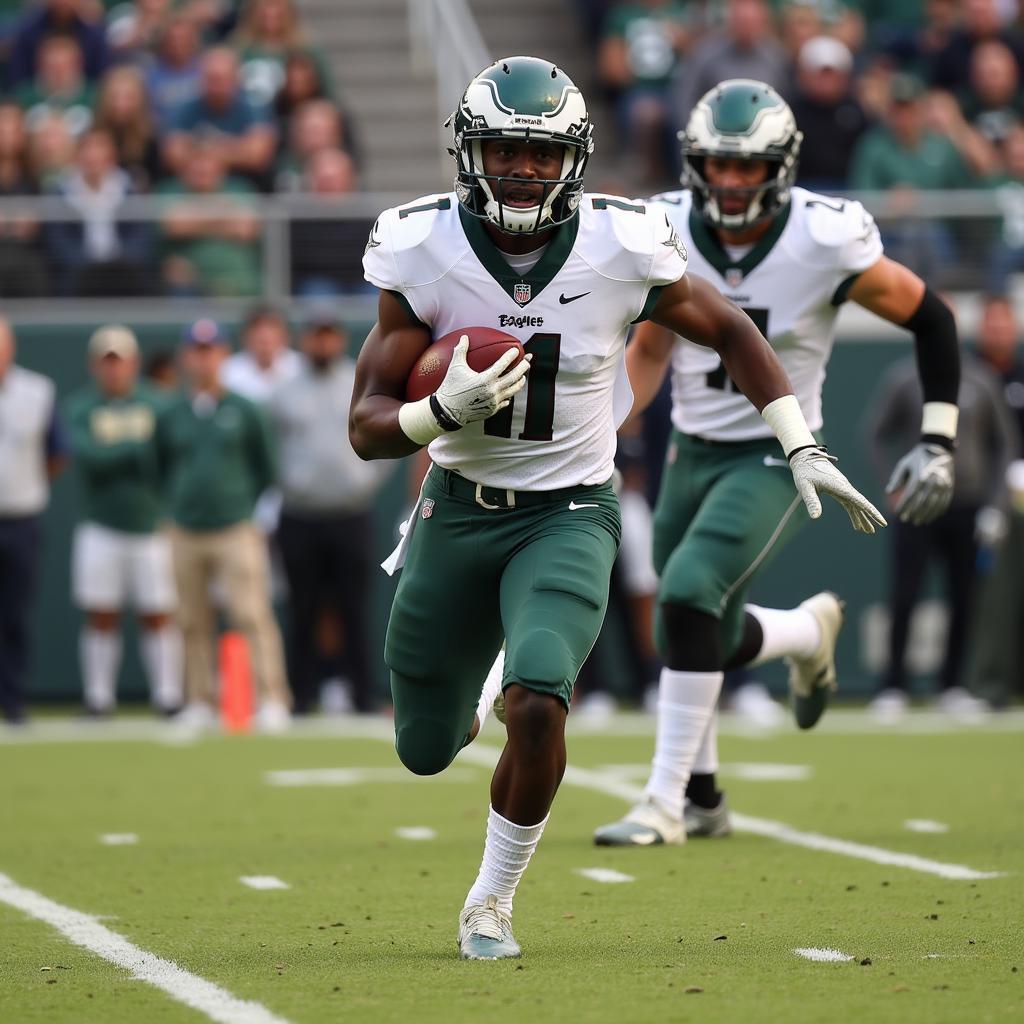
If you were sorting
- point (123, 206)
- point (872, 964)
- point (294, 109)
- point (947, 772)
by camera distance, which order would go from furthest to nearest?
point (294, 109) < point (123, 206) < point (947, 772) < point (872, 964)

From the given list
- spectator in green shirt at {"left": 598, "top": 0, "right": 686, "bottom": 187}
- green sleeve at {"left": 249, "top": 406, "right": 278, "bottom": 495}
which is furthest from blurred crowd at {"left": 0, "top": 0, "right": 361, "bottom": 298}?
spectator in green shirt at {"left": 598, "top": 0, "right": 686, "bottom": 187}

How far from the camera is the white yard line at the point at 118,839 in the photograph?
6.23 meters

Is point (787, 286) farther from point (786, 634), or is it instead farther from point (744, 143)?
point (786, 634)

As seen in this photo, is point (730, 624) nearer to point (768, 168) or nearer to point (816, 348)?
point (816, 348)

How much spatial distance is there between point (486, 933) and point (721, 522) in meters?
1.92

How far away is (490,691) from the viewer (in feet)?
16.9

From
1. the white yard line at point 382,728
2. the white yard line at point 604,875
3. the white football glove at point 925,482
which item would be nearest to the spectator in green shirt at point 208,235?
the white yard line at point 382,728

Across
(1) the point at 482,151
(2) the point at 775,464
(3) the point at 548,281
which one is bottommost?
(2) the point at 775,464

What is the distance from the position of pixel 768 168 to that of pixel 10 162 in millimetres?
7003

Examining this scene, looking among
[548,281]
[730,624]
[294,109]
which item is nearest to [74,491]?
[294,109]

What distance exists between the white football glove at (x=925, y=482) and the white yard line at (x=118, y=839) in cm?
250

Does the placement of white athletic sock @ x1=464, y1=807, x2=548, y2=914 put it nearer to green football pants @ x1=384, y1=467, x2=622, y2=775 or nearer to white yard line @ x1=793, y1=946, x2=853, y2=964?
green football pants @ x1=384, y1=467, x2=622, y2=775

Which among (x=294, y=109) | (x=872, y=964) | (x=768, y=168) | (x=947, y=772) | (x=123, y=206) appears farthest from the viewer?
(x=294, y=109)

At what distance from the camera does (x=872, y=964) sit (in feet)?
13.5
